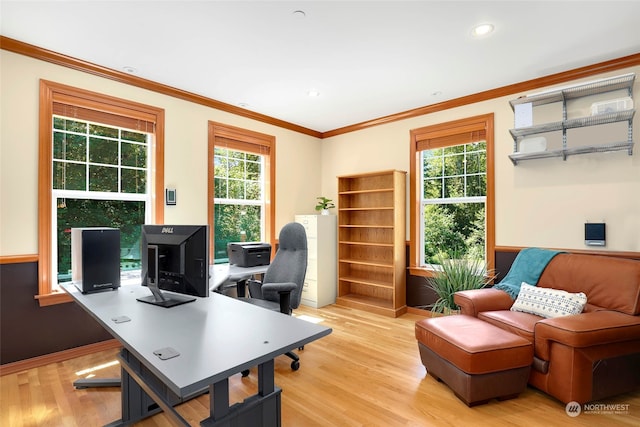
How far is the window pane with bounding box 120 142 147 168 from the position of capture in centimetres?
331

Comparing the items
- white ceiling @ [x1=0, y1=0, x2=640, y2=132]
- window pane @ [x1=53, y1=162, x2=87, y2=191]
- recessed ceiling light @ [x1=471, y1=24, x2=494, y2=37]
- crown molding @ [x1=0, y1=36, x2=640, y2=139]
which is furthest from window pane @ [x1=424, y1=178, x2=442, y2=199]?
window pane @ [x1=53, y1=162, x2=87, y2=191]

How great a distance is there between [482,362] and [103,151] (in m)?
3.76

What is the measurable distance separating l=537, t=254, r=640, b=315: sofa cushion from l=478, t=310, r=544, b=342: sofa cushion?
0.44 m

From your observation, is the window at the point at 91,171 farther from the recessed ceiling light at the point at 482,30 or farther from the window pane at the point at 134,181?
the recessed ceiling light at the point at 482,30

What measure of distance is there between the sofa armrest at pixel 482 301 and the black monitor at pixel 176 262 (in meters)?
2.16

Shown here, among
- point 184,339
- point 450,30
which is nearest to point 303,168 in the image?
point 450,30

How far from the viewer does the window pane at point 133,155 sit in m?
3.31

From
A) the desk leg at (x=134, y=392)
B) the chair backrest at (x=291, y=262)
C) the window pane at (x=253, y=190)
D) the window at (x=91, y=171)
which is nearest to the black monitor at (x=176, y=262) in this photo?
the desk leg at (x=134, y=392)

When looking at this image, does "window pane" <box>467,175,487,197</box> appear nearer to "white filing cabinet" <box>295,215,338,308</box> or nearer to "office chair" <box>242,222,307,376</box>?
"white filing cabinet" <box>295,215,338,308</box>

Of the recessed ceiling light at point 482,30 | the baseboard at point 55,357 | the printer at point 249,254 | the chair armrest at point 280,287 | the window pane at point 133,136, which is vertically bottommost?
the baseboard at point 55,357

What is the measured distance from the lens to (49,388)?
237 cm

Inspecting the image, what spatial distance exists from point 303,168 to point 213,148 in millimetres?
1551

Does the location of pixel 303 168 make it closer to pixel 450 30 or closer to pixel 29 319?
pixel 450 30

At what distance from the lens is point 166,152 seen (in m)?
3.52
